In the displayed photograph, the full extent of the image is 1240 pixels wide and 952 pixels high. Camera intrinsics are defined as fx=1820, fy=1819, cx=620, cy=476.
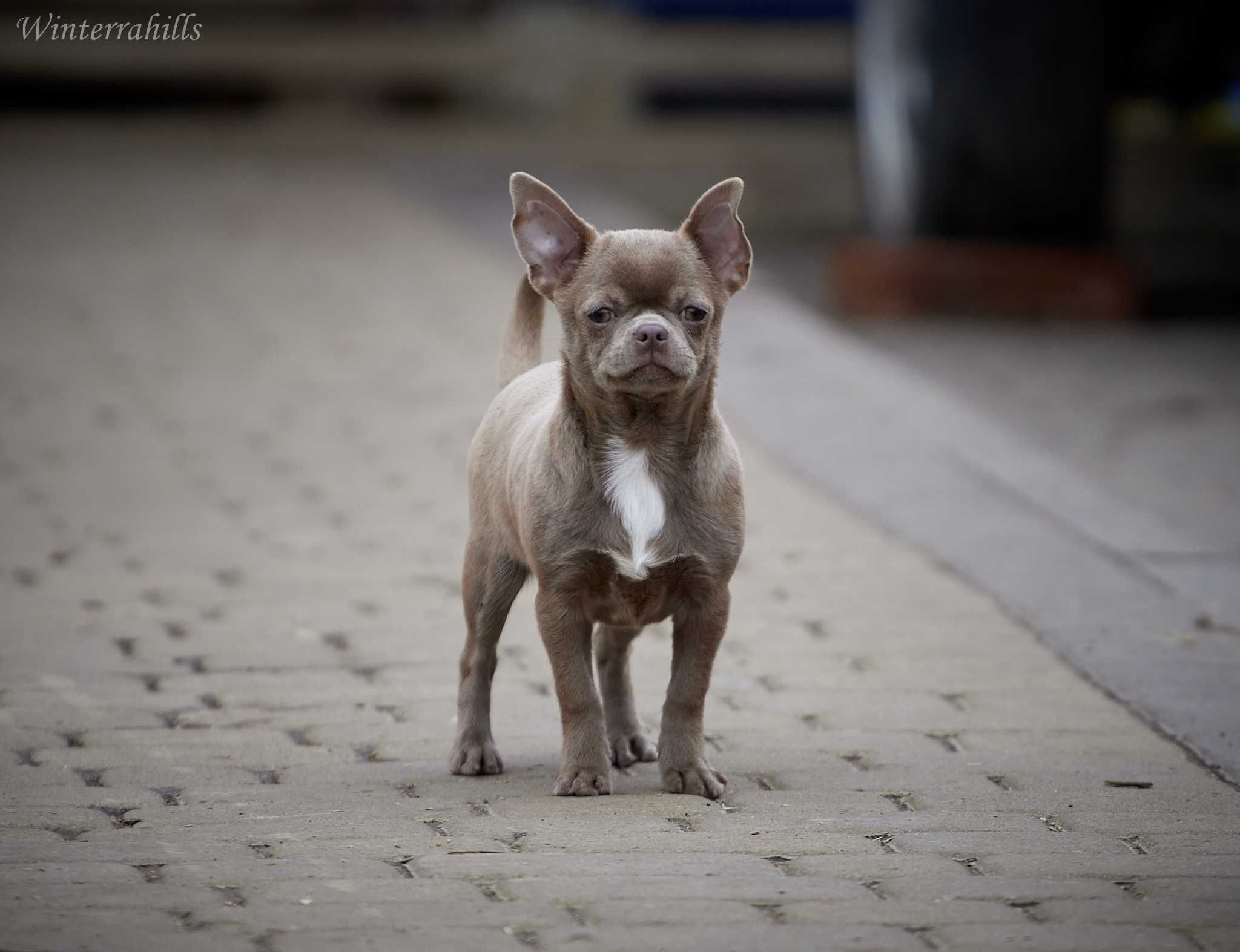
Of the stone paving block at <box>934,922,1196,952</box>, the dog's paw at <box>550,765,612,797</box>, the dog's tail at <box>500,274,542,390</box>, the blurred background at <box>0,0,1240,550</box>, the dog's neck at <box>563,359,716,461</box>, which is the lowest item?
the stone paving block at <box>934,922,1196,952</box>

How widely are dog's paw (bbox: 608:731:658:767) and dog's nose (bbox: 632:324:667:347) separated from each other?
1139 mm

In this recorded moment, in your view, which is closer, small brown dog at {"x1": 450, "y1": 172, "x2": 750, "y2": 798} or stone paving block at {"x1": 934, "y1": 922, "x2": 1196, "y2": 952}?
stone paving block at {"x1": 934, "y1": 922, "x2": 1196, "y2": 952}

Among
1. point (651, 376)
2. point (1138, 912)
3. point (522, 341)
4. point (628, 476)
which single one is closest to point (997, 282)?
point (522, 341)

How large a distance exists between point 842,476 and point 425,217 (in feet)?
22.2

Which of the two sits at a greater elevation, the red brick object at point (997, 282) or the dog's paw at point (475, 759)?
the red brick object at point (997, 282)

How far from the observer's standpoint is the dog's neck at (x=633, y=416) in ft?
13.4

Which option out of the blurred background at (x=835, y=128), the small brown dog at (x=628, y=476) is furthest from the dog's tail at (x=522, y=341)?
the blurred background at (x=835, y=128)

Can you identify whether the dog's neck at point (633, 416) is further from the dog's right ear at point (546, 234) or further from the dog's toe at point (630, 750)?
the dog's toe at point (630, 750)

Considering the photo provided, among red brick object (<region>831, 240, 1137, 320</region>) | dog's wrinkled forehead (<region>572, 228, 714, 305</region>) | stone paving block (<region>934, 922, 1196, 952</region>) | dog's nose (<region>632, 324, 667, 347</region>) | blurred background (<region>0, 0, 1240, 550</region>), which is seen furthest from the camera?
red brick object (<region>831, 240, 1137, 320</region>)

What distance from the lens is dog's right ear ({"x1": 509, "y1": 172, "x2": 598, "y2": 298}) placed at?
4.16 meters

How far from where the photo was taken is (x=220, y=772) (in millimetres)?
4312

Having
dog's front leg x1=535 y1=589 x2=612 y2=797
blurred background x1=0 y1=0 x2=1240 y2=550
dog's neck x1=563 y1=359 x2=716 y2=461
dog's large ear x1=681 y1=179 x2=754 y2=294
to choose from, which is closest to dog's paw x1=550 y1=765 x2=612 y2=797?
dog's front leg x1=535 y1=589 x2=612 y2=797

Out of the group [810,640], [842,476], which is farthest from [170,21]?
[810,640]

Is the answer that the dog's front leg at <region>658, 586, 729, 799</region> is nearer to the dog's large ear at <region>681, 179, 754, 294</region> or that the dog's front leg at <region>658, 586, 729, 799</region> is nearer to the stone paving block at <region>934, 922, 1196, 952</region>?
the dog's large ear at <region>681, 179, 754, 294</region>
